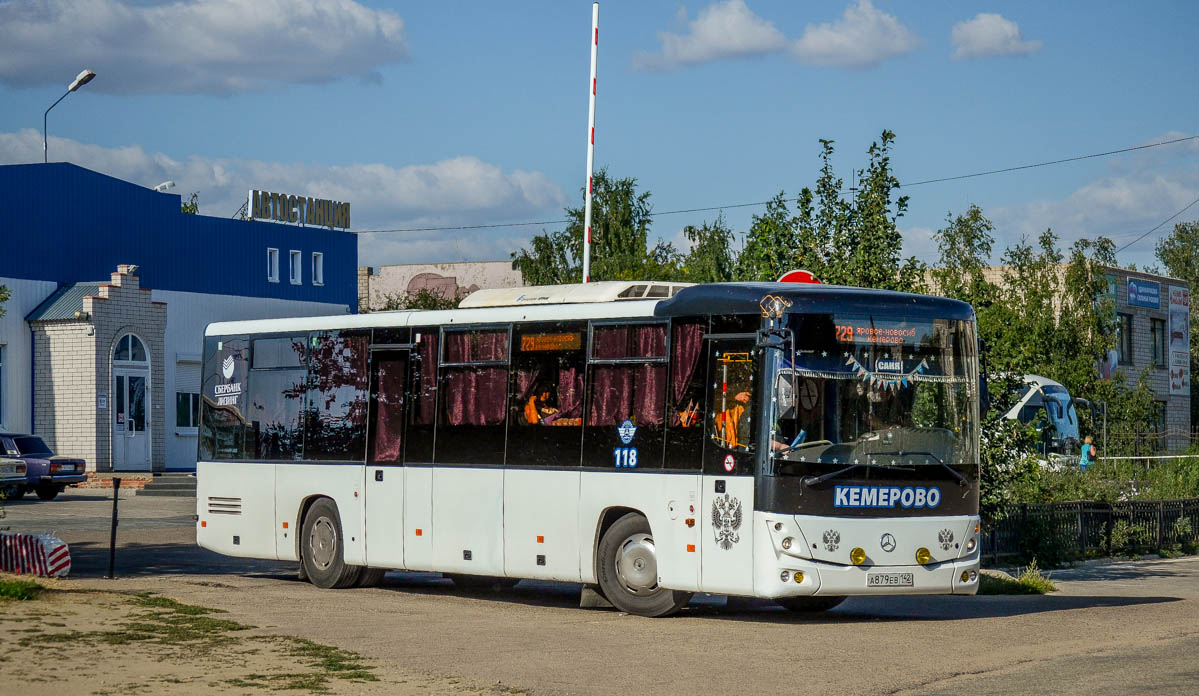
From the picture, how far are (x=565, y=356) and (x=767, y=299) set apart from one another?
2.63 meters

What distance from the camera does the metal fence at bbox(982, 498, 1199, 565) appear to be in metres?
23.9

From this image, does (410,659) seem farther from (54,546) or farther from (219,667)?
(54,546)

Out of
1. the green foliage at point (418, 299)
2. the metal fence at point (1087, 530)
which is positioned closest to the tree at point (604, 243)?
the green foliage at point (418, 299)

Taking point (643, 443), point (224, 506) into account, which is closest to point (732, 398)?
point (643, 443)

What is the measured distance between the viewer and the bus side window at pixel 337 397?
717 inches

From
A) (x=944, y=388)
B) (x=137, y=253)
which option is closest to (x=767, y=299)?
(x=944, y=388)

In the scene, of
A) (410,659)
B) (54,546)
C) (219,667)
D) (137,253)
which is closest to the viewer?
(219,667)

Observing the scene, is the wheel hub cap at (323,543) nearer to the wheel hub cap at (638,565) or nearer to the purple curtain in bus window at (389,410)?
the purple curtain in bus window at (389,410)

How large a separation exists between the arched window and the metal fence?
27917 millimetres

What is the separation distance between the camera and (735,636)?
536 inches

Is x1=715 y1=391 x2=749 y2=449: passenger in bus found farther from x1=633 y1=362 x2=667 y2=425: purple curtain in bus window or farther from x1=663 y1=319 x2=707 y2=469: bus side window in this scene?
x1=633 y1=362 x2=667 y2=425: purple curtain in bus window

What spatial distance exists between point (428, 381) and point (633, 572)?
143 inches

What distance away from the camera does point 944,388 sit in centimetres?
1466

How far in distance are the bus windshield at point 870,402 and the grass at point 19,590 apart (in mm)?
7163
